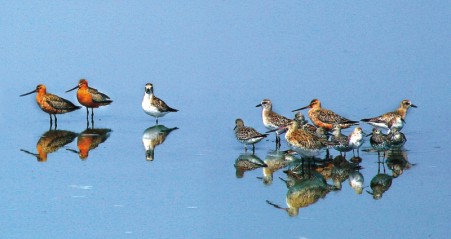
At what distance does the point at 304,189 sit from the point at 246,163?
210 centimetres

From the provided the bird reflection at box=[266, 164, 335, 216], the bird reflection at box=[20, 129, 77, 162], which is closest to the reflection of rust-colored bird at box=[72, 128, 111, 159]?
the bird reflection at box=[20, 129, 77, 162]

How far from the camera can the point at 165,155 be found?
16.1 m

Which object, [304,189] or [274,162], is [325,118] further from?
[304,189]

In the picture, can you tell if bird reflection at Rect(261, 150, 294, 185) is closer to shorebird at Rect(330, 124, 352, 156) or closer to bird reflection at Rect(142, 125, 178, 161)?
shorebird at Rect(330, 124, 352, 156)

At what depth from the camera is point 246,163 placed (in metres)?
15.1

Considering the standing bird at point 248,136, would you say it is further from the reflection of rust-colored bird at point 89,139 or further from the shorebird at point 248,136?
the reflection of rust-colored bird at point 89,139

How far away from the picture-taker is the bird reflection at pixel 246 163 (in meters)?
14.5

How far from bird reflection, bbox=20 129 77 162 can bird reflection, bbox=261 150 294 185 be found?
3.66m

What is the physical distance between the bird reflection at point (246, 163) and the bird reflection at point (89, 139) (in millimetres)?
2591

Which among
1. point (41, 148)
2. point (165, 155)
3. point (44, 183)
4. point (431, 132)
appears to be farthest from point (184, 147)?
point (431, 132)

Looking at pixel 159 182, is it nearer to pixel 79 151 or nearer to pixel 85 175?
pixel 85 175

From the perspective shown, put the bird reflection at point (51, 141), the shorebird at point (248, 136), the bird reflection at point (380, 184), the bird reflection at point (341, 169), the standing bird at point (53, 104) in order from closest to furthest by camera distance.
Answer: the bird reflection at point (380, 184), the bird reflection at point (341, 169), the shorebird at point (248, 136), the bird reflection at point (51, 141), the standing bird at point (53, 104)

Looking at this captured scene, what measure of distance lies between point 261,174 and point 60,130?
621 centimetres

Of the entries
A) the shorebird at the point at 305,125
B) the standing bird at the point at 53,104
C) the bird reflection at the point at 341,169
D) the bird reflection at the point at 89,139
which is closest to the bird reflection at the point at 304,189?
the bird reflection at the point at 341,169
